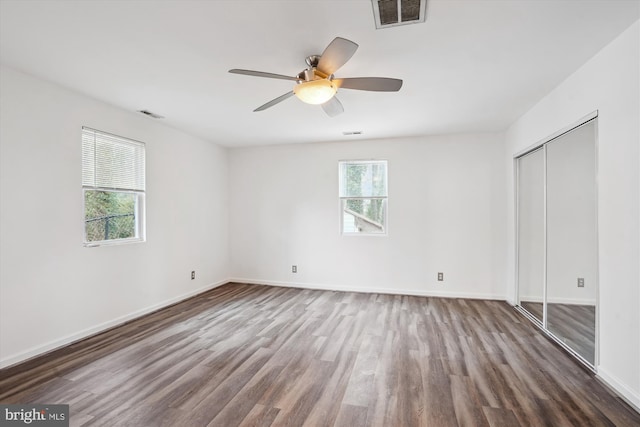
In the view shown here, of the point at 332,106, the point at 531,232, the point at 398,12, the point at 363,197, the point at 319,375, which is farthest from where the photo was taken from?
the point at 363,197

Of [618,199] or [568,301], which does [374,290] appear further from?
[618,199]

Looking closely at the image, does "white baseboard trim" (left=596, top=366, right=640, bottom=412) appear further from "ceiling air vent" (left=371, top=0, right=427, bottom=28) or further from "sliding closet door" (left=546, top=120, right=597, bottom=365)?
"ceiling air vent" (left=371, top=0, right=427, bottom=28)

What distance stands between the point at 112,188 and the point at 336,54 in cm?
307

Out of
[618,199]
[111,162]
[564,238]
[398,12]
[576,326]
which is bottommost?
[576,326]

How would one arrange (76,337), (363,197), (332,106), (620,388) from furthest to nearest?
(363,197), (76,337), (332,106), (620,388)

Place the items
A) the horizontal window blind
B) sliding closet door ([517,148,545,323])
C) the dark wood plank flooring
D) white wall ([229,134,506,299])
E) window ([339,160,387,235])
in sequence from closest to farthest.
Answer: the dark wood plank flooring
the horizontal window blind
sliding closet door ([517,148,545,323])
white wall ([229,134,506,299])
window ([339,160,387,235])

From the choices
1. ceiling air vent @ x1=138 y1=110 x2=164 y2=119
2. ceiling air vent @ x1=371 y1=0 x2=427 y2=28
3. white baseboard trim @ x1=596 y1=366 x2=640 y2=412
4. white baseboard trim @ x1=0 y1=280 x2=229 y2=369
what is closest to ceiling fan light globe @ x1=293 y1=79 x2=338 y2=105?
ceiling air vent @ x1=371 y1=0 x2=427 y2=28

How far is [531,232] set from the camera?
152 inches

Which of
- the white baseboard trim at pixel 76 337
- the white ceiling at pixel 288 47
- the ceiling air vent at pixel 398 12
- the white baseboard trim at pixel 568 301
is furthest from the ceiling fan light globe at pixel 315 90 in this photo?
the white baseboard trim at pixel 76 337

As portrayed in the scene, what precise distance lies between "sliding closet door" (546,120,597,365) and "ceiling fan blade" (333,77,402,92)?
1.76 m

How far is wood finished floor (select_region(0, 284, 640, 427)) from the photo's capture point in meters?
2.03

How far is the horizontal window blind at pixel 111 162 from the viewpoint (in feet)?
11.0

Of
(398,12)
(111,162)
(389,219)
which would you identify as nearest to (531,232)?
(389,219)

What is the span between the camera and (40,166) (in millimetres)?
2891
